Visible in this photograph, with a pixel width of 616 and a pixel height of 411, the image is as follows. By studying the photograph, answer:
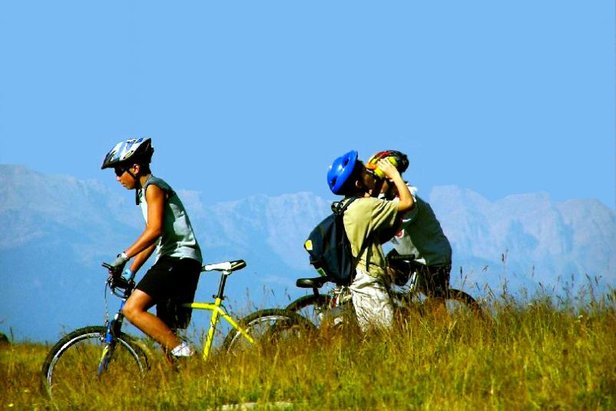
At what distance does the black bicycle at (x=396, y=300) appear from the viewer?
29.8 feet

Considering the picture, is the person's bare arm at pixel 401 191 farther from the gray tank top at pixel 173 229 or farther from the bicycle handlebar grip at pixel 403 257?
the gray tank top at pixel 173 229

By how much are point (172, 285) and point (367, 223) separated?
5.90 feet

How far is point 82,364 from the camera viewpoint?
30.6 ft

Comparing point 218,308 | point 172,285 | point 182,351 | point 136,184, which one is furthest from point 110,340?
point 136,184

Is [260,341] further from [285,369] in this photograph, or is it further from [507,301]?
[507,301]

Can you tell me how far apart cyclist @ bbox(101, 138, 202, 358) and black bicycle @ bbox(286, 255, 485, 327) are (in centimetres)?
100

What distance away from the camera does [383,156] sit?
9133mm

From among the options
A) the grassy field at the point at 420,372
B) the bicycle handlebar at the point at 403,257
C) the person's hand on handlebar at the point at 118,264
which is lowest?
the grassy field at the point at 420,372

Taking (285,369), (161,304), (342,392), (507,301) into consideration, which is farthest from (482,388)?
(161,304)

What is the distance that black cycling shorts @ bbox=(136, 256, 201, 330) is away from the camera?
8.88 m

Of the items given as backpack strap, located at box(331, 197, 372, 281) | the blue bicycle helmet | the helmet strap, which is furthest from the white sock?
the blue bicycle helmet

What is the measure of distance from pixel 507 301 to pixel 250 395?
3001 millimetres

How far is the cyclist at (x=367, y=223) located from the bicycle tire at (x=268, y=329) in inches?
21.1

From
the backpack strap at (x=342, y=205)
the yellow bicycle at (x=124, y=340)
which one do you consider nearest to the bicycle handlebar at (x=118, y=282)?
the yellow bicycle at (x=124, y=340)
